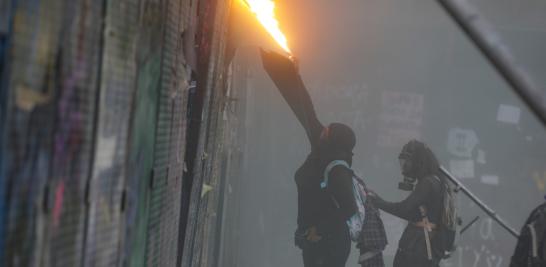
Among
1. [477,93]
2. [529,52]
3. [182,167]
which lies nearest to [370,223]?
[182,167]

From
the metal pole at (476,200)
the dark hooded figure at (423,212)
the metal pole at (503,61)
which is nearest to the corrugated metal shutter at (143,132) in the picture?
the metal pole at (503,61)

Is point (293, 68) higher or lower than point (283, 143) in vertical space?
higher

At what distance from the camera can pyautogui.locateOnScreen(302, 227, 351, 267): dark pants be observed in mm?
5289

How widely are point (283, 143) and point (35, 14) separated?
824 cm

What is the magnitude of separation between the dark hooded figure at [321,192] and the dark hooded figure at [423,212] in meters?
0.73

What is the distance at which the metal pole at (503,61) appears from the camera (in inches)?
54.7

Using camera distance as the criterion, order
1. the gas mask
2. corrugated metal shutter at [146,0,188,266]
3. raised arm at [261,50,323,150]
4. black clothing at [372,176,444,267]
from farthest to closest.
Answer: the gas mask < black clothing at [372,176,444,267] < raised arm at [261,50,323,150] < corrugated metal shutter at [146,0,188,266]

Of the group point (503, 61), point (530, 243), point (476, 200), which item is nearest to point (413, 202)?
point (476, 200)

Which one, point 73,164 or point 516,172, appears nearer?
point 73,164

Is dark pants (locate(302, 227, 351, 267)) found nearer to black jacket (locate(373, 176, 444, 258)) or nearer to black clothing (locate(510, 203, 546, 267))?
black jacket (locate(373, 176, 444, 258))

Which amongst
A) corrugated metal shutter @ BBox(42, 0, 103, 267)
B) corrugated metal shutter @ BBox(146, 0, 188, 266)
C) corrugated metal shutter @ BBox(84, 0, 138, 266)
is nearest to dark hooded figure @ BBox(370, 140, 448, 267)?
corrugated metal shutter @ BBox(146, 0, 188, 266)

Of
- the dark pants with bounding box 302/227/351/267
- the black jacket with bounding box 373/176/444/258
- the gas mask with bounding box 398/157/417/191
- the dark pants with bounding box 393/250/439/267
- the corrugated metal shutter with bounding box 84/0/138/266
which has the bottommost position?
the dark pants with bounding box 393/250/439/267

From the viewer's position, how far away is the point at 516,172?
938 centimetres

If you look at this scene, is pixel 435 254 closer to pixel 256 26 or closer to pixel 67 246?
pixel 256 26
